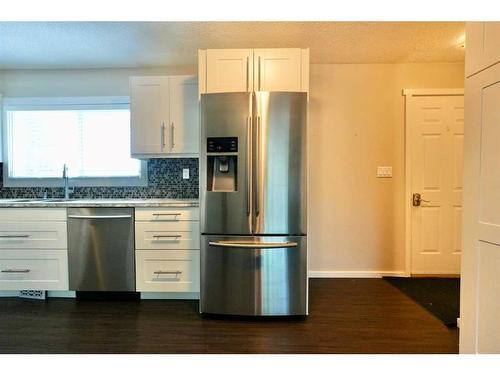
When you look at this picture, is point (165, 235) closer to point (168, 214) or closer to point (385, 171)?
point (168, 214)

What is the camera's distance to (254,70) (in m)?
2.39

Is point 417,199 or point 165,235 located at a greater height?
point 417,199

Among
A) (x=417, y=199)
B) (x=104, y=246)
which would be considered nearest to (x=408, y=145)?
(x=417, y=199)

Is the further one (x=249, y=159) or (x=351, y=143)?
(x=351, y=143)

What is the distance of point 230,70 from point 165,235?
1.52m

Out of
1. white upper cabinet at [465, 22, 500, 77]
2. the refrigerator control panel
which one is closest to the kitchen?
the refrigerator control panel

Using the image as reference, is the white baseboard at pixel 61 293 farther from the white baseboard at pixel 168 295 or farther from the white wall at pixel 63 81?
the white wall at pixel 63 81

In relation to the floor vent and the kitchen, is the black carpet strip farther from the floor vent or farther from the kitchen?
the floor vent

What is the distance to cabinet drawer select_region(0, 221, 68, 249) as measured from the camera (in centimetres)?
264

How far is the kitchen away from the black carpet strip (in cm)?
12

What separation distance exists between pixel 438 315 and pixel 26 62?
4.64 meters

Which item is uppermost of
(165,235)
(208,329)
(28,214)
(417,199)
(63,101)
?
(63,101)

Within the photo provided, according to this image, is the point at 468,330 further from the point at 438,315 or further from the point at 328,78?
the point at 328,78
